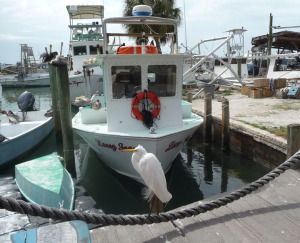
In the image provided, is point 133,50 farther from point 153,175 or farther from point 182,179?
point 153,175

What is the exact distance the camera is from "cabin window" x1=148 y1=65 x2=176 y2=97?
666cm

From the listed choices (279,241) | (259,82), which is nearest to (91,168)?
(279,241)

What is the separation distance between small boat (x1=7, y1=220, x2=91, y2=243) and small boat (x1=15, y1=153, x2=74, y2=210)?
8.84 ft

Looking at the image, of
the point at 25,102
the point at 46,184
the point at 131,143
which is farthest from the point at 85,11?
the point at 46,184

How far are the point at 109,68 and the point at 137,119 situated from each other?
139cm

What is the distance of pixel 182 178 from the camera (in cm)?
795

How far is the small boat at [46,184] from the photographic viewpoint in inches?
217

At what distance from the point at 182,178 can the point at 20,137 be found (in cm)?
543

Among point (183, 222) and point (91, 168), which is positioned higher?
point (183, 222)

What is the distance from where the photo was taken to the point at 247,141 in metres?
8.36

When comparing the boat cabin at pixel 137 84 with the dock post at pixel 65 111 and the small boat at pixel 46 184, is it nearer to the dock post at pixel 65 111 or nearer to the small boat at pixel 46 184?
the dock post at pixel 65 111

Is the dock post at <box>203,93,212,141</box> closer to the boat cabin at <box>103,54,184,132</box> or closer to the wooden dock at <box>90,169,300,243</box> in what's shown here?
the boat cabin at <box>103,54,184,132</box>

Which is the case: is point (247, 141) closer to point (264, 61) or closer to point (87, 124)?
point (87, 124)

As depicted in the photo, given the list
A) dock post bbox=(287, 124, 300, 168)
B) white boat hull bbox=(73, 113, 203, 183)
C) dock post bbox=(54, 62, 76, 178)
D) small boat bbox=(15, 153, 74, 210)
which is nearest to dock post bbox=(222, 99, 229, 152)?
white boat hull bbox=(73, 113, 203, 183)
